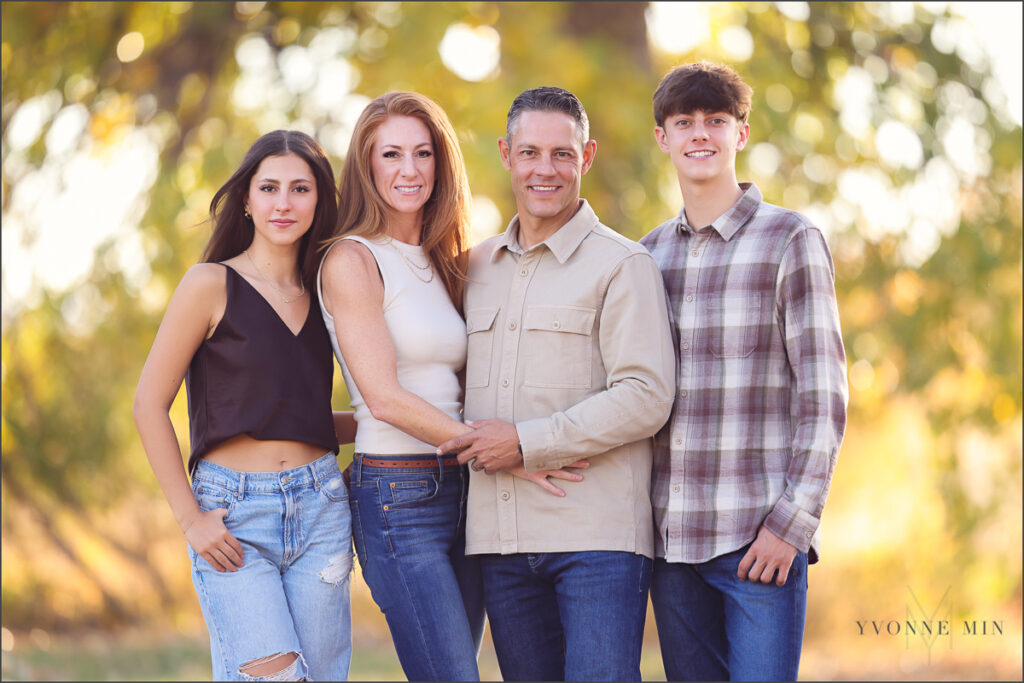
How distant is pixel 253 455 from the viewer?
250cm

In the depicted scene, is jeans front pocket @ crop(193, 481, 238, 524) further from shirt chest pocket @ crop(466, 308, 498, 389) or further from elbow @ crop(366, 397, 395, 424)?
shirt chest pocket @ crop(466, 308, 498, 389)

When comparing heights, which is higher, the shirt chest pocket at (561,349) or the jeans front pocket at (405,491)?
the shirt chest pocket at (561,349)

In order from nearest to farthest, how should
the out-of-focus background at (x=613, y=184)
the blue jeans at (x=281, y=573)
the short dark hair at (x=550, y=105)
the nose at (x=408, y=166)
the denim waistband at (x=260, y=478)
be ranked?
the blue jeans at (x=281, y=573) < the denim waistband at (x=260, y=478) < the short dark hair at (x=550, y=105) < the nose at (x=408, y=166) < the out-of-focus background at (x=613, y=184)

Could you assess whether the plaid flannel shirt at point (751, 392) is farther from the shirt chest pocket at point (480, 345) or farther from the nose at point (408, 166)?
the nose at point (408, 166)

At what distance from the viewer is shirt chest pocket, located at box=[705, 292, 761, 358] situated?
8.20 feet

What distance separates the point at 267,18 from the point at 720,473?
4.76m

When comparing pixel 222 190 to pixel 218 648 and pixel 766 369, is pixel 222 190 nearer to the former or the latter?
pixel 218 648

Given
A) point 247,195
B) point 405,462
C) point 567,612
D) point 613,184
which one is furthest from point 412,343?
point 613,184

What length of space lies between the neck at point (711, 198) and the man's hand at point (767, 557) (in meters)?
0.79

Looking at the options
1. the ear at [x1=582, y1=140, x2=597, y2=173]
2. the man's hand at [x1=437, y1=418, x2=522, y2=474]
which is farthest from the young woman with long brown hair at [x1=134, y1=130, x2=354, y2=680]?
the ear at [x1=582, y1=140, x2=597, y2=173]

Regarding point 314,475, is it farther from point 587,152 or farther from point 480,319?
point 587,152

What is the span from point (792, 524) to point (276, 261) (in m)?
1.46

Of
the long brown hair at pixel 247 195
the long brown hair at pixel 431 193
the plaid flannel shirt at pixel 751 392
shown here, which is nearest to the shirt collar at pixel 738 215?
the plaid flannel shirt at pixel 751 392

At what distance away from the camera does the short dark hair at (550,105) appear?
2580 millimetres
